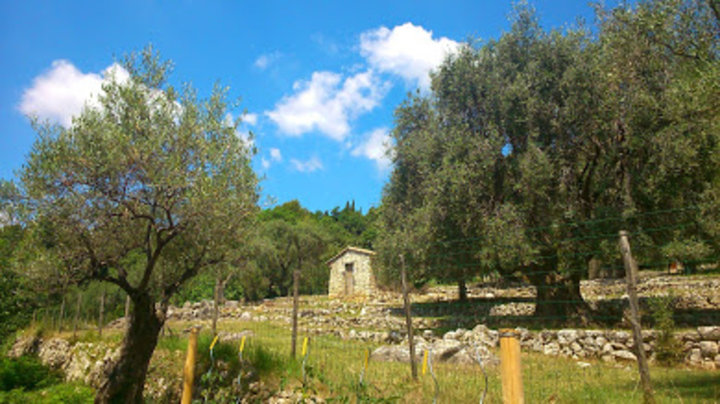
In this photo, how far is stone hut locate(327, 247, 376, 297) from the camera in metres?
40.9

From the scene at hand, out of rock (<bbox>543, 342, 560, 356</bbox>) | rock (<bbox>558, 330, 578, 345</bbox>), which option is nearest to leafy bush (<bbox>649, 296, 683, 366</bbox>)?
rock (<bbox>558, 330, 578, 345</bbox>)

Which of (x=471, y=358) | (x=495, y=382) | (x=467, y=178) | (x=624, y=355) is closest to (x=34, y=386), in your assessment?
(x=471, y=358)

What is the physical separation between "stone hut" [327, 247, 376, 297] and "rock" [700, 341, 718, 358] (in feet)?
100

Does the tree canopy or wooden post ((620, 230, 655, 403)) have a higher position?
the tree canopy

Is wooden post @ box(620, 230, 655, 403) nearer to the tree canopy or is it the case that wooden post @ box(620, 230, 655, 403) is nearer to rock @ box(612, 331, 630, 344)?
the tree canopy

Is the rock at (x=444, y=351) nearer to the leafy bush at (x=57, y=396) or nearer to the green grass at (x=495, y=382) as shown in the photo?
the green grass at (x=495, y=382)

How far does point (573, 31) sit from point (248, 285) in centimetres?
3527

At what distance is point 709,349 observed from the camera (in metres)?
10.6

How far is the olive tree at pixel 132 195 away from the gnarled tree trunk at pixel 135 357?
0.07 ft

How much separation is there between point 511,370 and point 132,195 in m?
8.63

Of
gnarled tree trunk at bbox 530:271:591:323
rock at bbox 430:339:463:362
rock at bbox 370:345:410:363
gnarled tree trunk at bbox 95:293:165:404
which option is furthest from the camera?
→ gnarled tree trunk at bbox 530:271:591:323

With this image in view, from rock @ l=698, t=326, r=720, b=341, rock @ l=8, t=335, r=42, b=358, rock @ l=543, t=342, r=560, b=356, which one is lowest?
rock @ l=8, t=335, r=42, b=358

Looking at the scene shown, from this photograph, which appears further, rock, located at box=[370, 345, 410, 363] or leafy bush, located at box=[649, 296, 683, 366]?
rock, located at box=[370, 345, 410, 363]

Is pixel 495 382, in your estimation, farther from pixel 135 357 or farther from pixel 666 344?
pixel 135 357
